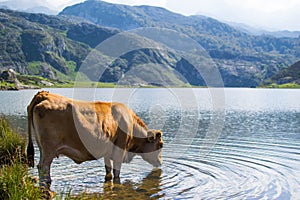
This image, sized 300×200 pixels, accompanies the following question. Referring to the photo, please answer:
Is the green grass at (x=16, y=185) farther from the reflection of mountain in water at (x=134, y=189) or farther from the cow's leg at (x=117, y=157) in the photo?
the cow's leg at (x=117, y=157)

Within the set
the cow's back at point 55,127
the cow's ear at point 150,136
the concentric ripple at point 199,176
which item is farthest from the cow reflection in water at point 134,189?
the cow's back at point 55,127

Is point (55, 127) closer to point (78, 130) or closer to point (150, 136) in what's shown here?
point (78, 130)

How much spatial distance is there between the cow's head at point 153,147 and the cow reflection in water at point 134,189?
3.60 ft

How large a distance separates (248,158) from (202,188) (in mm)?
8015

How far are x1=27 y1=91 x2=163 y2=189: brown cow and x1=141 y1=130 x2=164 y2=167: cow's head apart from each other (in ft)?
3.80

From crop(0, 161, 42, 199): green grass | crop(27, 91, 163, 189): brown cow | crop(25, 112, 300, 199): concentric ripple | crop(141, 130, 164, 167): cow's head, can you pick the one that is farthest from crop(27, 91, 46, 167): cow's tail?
crop(141, 130, 164, 167): cow's head

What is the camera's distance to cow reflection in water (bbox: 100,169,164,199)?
1454cm

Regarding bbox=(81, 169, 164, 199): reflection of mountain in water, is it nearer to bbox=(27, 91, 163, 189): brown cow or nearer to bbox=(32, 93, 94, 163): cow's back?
bbox=(27, 91, 163, 189): brown cow

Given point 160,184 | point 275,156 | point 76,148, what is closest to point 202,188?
point 160,184

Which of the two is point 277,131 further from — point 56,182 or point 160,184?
point 56,182

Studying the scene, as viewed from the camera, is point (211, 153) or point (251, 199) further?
point (211, 153)

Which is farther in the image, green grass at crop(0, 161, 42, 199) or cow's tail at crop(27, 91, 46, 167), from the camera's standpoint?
cow's tail at crop(27, 91, 46, 167)

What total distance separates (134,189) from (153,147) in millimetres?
2738

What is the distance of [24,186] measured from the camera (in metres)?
9.84
